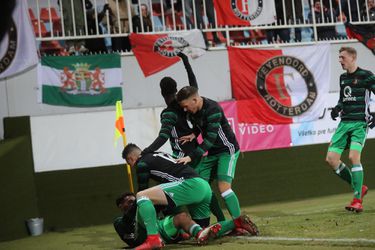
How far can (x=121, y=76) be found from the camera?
1177 centimetres

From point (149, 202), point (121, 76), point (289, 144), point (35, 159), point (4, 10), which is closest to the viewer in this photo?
point (4, 10)

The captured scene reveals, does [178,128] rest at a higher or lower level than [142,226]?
higher

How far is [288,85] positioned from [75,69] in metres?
4.28

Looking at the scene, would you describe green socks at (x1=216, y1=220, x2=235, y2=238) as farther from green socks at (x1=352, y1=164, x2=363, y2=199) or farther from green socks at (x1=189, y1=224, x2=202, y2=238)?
green socks at (x1=352, y1=164, x2=363, y2=199)

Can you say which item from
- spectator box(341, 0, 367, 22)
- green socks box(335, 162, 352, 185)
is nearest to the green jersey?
green socks box(335, 162, 352, 185)

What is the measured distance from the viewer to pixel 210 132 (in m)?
6.86

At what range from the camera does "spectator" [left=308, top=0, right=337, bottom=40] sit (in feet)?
44.4

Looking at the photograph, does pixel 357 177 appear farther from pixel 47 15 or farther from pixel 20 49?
pixel 47 15

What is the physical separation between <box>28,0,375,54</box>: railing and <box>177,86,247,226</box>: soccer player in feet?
16.8

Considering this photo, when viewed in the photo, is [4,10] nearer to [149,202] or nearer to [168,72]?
[149,202]

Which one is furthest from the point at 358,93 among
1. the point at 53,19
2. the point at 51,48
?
the point at 53,19

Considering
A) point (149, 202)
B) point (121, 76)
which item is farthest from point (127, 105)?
point (149, 202)

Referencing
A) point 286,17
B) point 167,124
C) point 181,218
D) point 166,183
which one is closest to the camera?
point 166,183

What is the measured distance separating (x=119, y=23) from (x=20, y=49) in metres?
2.12
